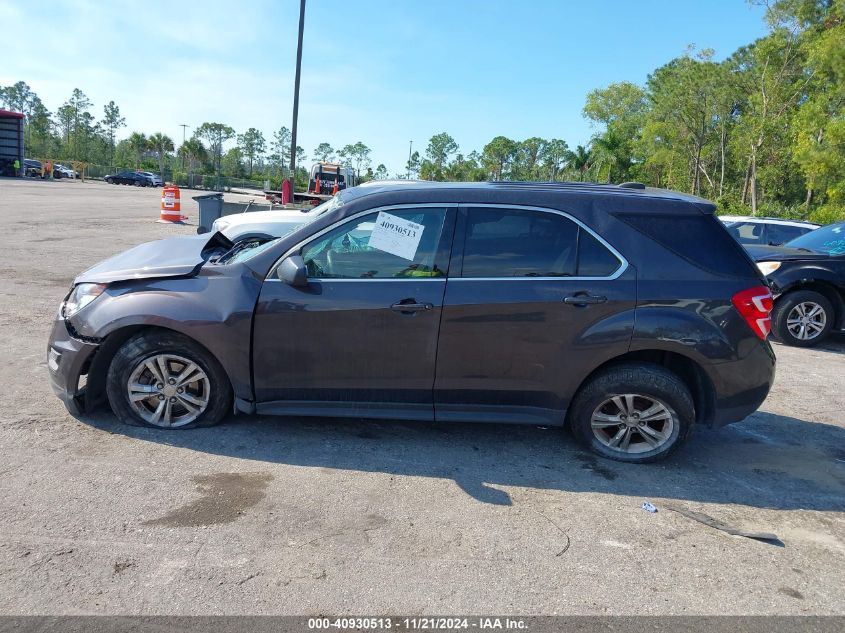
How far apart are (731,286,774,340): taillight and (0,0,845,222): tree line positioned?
47.1 ft

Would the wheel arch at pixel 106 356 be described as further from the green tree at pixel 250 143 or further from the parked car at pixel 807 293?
the green tree at pixel 250 143

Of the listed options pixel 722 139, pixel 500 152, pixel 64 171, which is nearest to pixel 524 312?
pixel 722 139

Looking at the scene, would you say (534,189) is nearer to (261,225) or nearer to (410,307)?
(410,307)

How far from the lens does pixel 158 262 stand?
4.56 m

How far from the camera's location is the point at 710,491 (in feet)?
13.3

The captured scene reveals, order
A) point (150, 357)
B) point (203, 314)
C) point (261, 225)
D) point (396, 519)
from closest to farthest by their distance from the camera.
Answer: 1. point (396, 519)
2. point (203, 314)
3. point (150, 357)
4. point (261, 225)

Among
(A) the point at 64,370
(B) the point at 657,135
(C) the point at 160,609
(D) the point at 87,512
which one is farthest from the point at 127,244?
(B) the point at 657,135

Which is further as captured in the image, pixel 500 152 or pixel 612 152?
pixel 500 152

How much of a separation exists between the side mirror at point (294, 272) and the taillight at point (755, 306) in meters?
Result: 2.80

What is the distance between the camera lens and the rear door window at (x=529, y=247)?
4.18 meters

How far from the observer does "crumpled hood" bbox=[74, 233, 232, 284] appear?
172 inches

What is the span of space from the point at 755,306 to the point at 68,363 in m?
4.61

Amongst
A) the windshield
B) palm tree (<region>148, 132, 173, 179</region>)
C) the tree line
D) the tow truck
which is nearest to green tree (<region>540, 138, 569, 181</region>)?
the tree line

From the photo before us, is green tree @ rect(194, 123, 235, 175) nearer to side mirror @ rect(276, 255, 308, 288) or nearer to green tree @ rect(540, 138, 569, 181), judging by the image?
green tree @ rect(540, 138, 569, 181)
